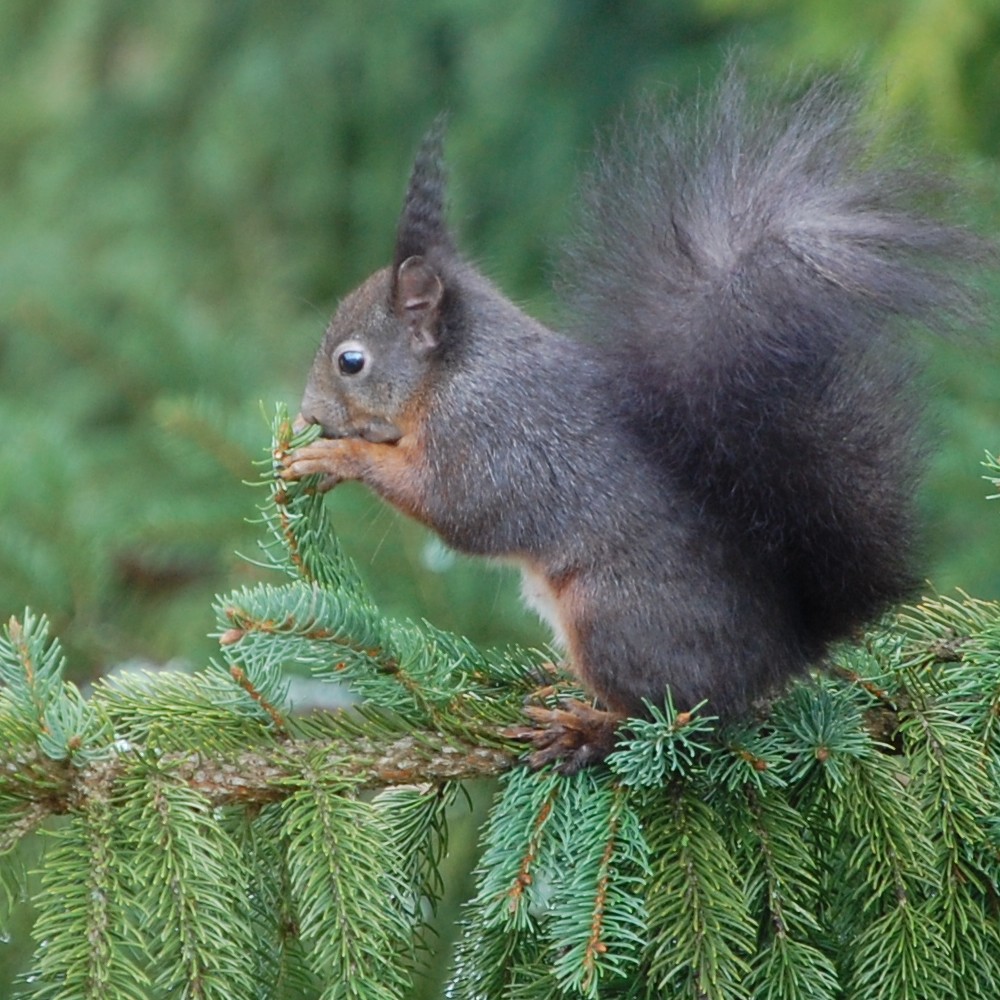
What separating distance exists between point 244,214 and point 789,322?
218cm

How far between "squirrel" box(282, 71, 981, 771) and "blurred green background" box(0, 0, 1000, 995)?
30 cm

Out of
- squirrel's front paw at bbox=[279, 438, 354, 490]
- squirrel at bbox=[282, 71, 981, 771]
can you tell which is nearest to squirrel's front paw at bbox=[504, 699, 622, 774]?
squirrel at bbox=[282, 71, 981, 771]

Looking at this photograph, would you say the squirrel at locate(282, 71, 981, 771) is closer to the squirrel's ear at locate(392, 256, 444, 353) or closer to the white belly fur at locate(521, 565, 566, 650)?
the white belly fur at locate(521, 565, 566, 650)

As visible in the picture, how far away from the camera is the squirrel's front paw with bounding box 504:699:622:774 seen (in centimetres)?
128

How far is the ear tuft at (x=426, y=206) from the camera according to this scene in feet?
5.41

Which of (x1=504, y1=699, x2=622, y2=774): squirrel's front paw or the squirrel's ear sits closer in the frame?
(x1=504, y1=699, x2=622, y2=774): squirrel's front paw

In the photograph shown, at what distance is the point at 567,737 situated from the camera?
4.24 feet

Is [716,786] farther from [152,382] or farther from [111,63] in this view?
[111,63]

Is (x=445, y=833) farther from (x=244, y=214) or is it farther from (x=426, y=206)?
(x=244, y=214)

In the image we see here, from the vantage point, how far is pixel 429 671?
48.9 inches

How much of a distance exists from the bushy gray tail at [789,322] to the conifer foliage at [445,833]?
0.16 m

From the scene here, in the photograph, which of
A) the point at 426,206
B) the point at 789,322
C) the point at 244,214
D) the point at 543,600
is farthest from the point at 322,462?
the point at 244,214

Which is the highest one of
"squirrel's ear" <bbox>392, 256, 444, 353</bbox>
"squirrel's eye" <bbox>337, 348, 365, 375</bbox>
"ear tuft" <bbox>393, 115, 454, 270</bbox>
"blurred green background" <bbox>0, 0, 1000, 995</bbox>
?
"blurred green background" <bbox>0, 0, 1000, 995</bbox>

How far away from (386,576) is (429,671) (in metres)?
0.84
